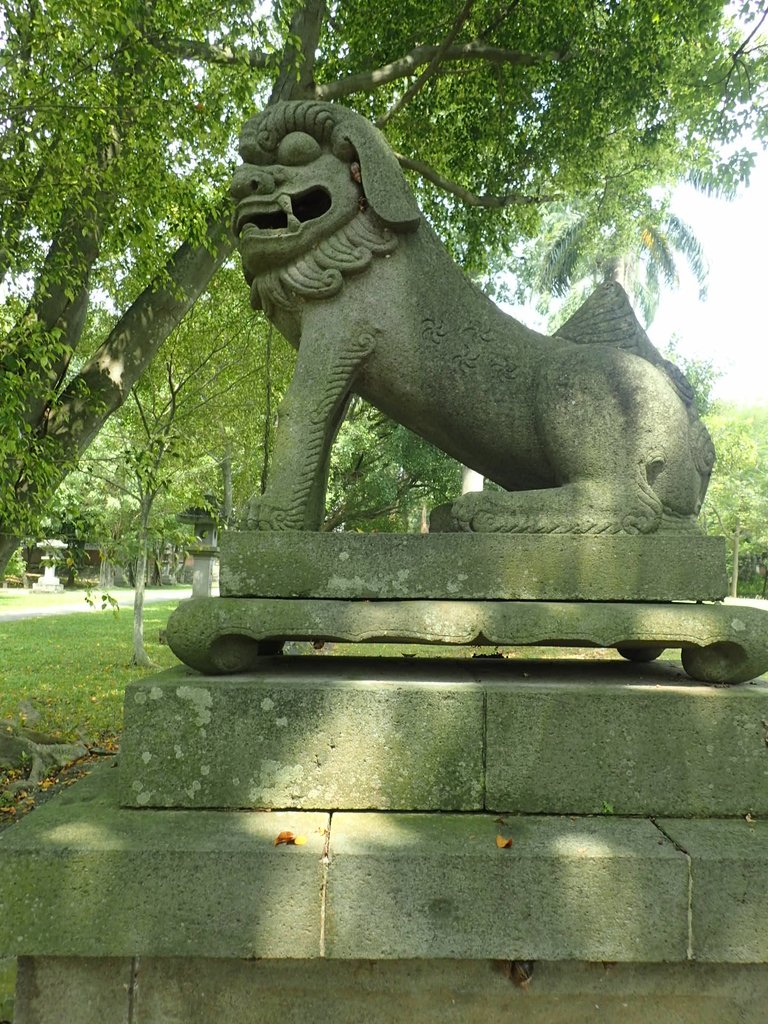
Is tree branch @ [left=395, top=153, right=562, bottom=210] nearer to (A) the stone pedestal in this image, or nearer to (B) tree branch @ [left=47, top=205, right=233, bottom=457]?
(B) tree branch @ [left=47, top=205, right=233, bottom=457]

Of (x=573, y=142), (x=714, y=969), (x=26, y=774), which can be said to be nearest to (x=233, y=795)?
(x=714, y=969)

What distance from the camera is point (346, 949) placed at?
192cm

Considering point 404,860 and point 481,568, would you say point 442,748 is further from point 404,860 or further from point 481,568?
point 481,568

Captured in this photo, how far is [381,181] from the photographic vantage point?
278cm

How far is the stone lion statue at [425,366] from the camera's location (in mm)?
2592

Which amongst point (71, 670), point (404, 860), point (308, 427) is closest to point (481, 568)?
point (308, 427)

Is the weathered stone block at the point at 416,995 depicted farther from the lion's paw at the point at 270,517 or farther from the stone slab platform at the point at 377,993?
→ the lion's paw at the point at 270,517

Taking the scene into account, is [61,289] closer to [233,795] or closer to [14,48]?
[14,48]

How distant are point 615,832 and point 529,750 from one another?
0.35 meters

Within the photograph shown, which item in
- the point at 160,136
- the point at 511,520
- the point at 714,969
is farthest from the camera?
the point at 160,136

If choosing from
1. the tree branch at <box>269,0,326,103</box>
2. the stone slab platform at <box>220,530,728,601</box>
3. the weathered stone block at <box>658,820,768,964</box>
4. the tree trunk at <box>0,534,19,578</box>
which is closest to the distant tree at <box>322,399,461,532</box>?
the tree branch at <box>269,0,326,103</box>

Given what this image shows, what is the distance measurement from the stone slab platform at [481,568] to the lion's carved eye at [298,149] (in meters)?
1.64

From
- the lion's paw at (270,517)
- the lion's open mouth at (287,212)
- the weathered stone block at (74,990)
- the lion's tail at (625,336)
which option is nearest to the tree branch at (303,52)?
the lion's open mouth at (287,212)

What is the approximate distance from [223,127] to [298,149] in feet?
10.5
